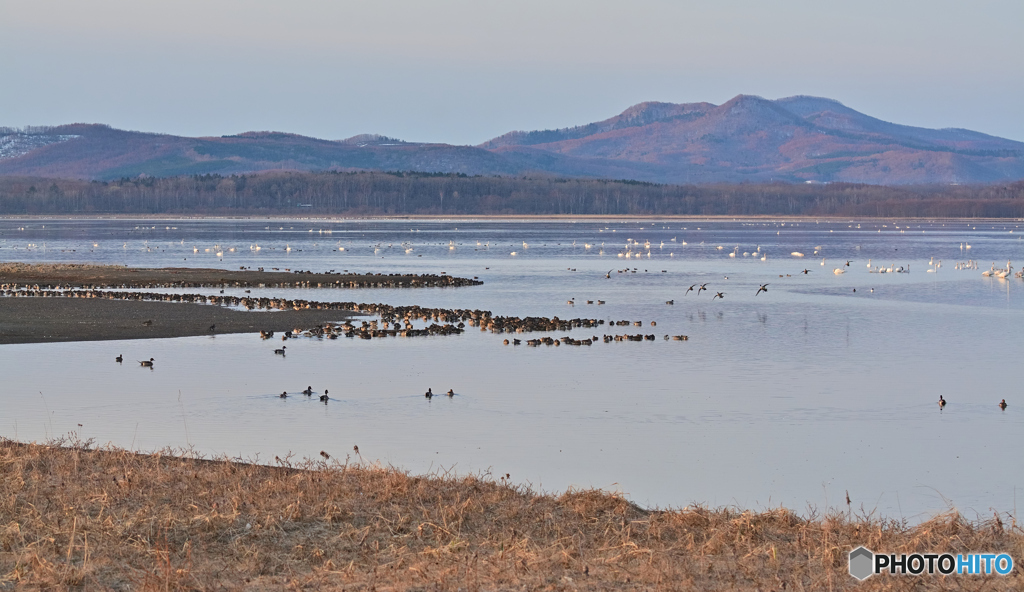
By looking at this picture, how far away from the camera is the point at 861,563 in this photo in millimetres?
8320

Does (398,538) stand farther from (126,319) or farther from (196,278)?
(196,278)

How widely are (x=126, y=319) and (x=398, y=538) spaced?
74.4 ft

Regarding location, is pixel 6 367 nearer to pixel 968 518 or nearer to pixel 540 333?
pixel 540 333

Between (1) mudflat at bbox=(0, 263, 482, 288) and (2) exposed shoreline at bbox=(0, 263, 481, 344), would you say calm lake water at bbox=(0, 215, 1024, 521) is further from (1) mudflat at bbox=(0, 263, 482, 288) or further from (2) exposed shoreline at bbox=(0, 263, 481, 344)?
(1) mudflat at bbox=(0, 263, 482, 288)

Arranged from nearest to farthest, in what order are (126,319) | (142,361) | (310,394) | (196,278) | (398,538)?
1. (398,538)
2. (310,394)
3. (142,361)
4. (126,319)
5. (196,278)

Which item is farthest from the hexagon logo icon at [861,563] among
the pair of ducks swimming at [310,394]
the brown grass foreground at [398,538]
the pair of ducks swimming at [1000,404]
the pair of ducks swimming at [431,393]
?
the pair of ducks swimming at [310,394]

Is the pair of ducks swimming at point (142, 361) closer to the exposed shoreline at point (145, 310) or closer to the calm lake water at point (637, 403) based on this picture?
the calm lake water at point (637, 403)

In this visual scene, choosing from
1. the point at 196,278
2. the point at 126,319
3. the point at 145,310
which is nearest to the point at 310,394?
the point at 126,319

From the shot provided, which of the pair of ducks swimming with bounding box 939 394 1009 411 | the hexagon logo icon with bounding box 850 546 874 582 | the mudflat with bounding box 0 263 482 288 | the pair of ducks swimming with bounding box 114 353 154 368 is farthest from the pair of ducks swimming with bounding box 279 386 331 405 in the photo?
the mudflat with bounding box 0 263 482 288

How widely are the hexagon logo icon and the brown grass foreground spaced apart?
10 cm

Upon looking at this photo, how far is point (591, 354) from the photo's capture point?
954 inches

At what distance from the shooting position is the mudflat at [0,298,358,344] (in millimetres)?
26750

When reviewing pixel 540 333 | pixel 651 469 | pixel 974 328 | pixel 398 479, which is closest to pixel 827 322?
pixel 974 328

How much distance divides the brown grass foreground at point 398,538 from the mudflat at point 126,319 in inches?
636
